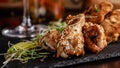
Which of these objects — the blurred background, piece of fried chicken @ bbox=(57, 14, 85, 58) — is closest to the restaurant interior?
piece of fried chicken @ bbox=(57, 14, 85, 58)

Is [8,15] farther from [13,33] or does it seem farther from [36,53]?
[36,53]

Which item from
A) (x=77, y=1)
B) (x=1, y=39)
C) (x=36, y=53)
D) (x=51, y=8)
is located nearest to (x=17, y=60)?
(x=36, y=53)

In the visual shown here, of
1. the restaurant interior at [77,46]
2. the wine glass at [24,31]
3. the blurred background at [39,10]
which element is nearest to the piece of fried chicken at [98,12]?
the restaurant interior at [77,46]

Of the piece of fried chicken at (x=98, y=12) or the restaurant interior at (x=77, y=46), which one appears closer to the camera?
the restaurant interior at (x=77, y=46)

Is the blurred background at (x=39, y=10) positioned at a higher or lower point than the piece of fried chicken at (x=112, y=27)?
higher

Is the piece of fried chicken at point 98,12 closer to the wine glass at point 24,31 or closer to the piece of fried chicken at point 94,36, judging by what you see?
the piece of fried chicken at point 94,36

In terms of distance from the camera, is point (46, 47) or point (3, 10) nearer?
point (46, 47)

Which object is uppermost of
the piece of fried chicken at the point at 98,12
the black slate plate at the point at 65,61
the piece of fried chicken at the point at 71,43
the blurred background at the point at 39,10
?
the blurred background at the point at 39,10

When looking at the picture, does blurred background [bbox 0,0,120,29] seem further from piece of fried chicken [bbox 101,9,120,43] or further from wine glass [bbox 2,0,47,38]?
piece of fried chicken [bbox 101,9,120,43]

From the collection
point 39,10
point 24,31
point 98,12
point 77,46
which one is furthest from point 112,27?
point 39,10
